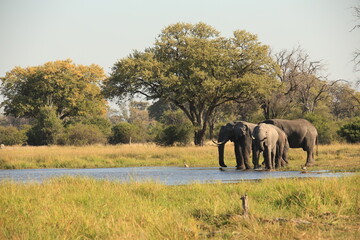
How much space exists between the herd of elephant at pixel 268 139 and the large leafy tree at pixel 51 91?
41698 millimetres

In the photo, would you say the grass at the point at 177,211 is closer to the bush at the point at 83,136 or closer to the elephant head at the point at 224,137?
the elephant head at the point at 224,137

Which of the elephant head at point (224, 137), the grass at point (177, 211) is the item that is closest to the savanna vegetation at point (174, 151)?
the grass at point (177, 211)

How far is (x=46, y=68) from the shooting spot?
224 feet

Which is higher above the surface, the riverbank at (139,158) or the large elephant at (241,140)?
the large elephant at (241,140)

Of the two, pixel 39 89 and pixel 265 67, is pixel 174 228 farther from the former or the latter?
pixel 39 89

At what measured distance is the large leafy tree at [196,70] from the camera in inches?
1711

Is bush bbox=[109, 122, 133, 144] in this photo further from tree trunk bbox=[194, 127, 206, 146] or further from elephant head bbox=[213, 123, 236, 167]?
elephant head bbox=[213, 123, 236, 167]

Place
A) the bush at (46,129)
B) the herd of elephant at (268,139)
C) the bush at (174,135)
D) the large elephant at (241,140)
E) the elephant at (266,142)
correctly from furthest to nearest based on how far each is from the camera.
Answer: the bush at (46,129) → the bush at (174,135) → the large elephant at (241,140) → the herd of elephant at (268,139) → the elephant at (266,142)

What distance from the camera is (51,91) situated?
6831cm

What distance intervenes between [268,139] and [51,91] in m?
48.5

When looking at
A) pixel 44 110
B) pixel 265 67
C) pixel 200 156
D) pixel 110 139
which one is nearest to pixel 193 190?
pixel 200 156

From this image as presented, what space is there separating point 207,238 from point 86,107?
6218 centimetres

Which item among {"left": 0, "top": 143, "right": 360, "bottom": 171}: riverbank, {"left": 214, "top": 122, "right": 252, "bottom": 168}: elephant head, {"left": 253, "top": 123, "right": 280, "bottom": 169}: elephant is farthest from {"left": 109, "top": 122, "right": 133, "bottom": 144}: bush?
{"left": 253, "top": 123, "right": 280, "bottom": 169}: elephant

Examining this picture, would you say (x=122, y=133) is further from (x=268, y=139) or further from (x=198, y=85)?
(x=268, y=139)
